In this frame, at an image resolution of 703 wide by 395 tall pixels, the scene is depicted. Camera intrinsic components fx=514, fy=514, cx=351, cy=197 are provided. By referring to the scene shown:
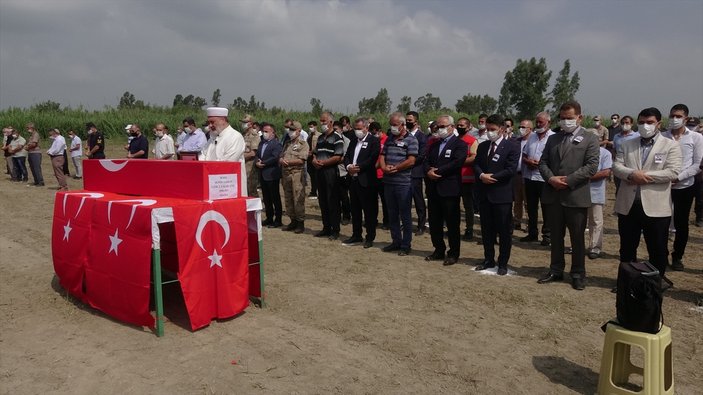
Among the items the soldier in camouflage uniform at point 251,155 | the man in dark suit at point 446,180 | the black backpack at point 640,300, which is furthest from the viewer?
the soldier in camouflage uniform at point 251,155

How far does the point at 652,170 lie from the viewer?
5.26 metres

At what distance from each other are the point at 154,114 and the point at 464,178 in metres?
27.7

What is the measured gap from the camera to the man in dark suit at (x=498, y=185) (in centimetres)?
614

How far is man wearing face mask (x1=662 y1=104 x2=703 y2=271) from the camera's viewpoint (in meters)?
6.14

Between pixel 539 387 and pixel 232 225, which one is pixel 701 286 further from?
pixel 232 225

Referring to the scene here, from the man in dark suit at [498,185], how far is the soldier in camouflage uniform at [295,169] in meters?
3.38

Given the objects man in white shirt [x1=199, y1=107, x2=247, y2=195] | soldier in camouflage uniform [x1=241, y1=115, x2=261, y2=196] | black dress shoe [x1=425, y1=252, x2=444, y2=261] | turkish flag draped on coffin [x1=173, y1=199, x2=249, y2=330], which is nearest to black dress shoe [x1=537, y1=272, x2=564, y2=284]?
black dress shoe [x1=425, y1=252, x2=444, y2=261]

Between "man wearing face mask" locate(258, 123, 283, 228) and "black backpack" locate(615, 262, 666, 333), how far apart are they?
6.59m

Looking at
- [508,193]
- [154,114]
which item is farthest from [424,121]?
[508,193]

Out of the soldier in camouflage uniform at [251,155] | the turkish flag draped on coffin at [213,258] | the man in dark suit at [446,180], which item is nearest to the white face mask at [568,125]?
the man in dark suit at [446,180]

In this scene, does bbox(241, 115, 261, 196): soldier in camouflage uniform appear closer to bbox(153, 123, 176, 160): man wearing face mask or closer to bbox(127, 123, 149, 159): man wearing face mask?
bbox(153, 123, 176, 160): man wearing face mask

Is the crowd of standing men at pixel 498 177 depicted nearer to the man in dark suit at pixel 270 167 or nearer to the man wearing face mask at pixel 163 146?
the man in dark suit at pixel 270 167

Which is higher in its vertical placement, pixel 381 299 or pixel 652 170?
pixel 652 170

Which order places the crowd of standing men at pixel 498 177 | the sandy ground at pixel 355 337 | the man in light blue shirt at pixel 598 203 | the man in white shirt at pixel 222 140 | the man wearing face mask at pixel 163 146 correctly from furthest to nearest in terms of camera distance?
the man wearing face mask at pixel 163 146 → the man in light blue shirt at pixel 598 203 → the man in white shirt at pixel 222 140 → the crowd of standing men at pixel 498 177 → the sandy ground at pixel 355 337
